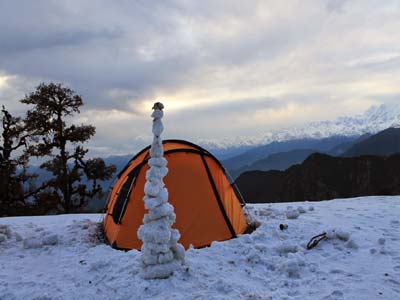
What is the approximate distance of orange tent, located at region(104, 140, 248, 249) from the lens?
916 cm

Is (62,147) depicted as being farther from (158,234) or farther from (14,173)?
(158,234)

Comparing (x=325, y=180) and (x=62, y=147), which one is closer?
(x=62, y=147)

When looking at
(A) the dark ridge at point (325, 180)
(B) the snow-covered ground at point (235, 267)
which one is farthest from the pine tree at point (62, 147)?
(A) the dark ridge at point (325, 180)

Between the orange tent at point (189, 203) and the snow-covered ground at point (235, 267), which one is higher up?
the orange tent at point (189, 203)

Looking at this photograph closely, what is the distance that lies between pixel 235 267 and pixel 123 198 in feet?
14.0

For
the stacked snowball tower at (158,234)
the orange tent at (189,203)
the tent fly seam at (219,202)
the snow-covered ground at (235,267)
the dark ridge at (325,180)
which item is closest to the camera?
the snow-covered ground at (235,267)

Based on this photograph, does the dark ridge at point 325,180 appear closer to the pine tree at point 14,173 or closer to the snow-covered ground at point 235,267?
the pine tree at point 14,173

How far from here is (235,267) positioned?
734 cm

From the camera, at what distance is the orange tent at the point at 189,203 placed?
360 inches

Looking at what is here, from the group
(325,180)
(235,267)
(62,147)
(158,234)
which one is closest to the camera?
(158,234)

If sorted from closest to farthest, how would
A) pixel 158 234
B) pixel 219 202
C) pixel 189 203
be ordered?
pixel 158 234
pixel 189 203
pixel 219 202

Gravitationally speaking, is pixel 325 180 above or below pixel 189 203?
below

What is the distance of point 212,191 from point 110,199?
4.05m

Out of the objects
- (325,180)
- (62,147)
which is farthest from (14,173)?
(325,180)
